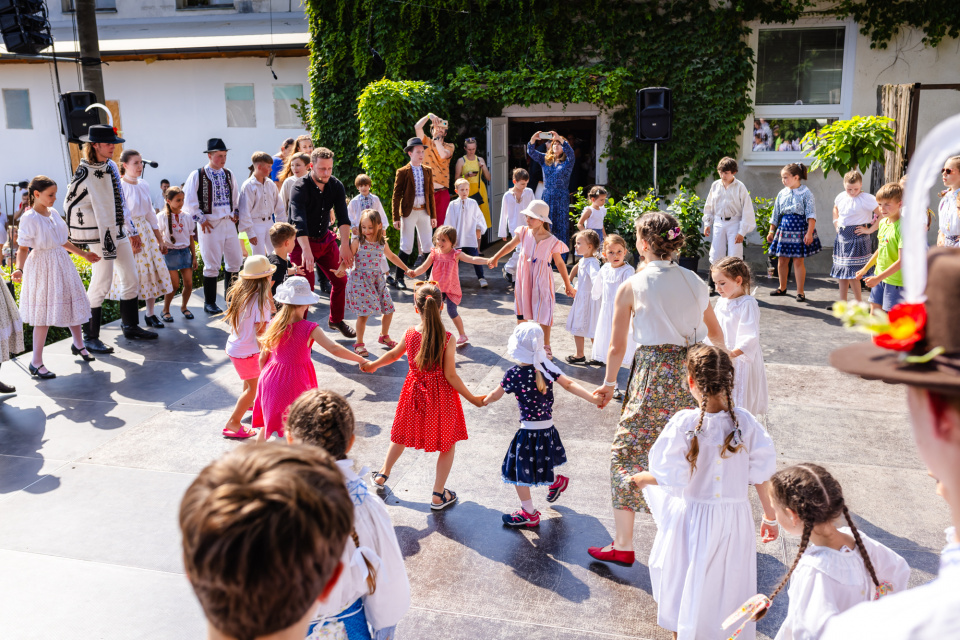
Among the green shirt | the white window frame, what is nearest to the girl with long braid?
the green shirt

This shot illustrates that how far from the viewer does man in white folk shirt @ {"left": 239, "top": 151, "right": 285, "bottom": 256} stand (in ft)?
32.0

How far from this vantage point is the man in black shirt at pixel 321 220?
842 cm

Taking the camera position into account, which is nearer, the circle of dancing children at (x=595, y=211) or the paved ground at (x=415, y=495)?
the paved ground at (x=415, y=495)

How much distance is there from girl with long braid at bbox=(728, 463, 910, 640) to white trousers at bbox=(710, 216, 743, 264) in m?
7.49

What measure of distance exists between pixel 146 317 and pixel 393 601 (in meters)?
7.51

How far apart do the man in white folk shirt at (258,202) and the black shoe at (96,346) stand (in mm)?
2217

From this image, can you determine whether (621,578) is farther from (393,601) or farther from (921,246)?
(921,246)

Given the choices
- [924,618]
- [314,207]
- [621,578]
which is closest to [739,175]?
[314,207]

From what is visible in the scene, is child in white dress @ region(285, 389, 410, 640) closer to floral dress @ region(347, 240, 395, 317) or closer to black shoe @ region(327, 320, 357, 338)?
floral dress @ region(347, 240, 395, 317)

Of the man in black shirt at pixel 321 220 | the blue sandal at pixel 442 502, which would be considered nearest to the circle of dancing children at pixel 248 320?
the blue sandal at pixel 442 502

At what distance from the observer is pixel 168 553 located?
14.7ft

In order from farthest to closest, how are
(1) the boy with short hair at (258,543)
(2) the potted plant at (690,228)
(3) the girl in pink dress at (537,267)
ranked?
(2) the potted plant at (690,228)
(3) the girl in pink dress at (537,267)
(1) the boy with short hair at (258,543)

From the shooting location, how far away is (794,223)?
9.76m

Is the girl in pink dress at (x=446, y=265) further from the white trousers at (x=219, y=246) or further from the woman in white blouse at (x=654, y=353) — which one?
the woman in white blouse at (x=654, y=353)
